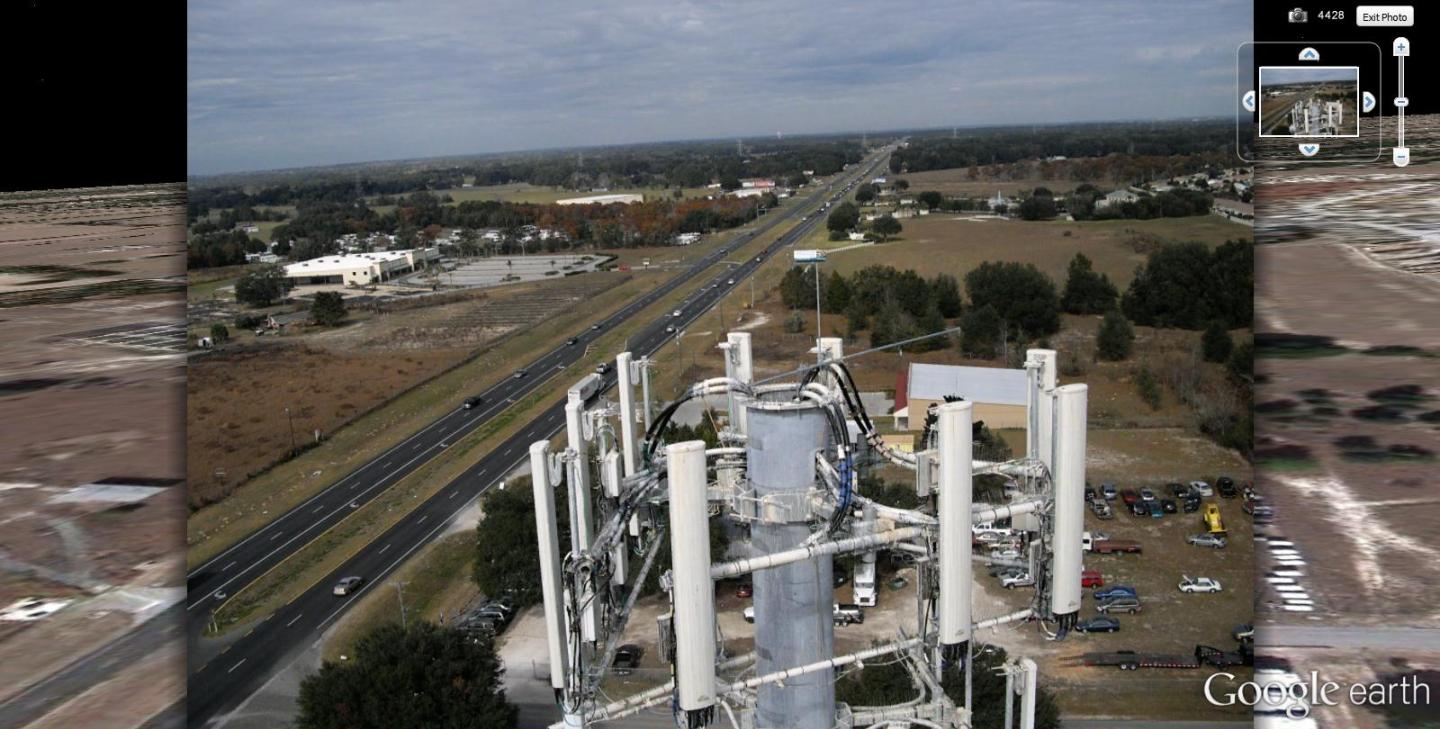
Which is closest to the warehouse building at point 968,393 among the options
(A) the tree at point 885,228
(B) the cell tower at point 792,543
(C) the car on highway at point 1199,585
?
(C) the car on highway at point 1199,585

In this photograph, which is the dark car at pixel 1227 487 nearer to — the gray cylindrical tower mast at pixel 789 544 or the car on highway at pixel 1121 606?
the car on highway at pixel 1121 606

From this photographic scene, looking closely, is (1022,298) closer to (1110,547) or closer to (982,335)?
(982,335)

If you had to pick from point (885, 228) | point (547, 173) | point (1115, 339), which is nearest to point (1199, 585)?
point (1115, 339)

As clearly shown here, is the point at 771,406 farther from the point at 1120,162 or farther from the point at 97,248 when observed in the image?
the point at 1120,162

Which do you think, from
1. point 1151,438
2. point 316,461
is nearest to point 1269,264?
point 1151,438

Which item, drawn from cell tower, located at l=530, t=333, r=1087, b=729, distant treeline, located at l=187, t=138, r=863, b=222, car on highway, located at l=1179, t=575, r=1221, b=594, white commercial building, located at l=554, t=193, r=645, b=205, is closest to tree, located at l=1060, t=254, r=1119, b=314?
car on highway, located at l=1179, t=575, r=1221, b=594

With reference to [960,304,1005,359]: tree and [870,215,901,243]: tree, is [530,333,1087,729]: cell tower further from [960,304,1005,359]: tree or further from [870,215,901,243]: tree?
[870,215,901,243]: tree
